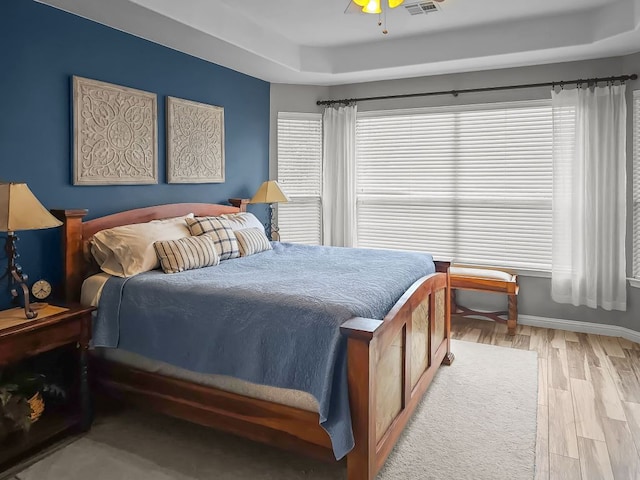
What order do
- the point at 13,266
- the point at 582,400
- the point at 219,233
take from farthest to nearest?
the point at 219,233
the point at 582,400
the point at 13,266

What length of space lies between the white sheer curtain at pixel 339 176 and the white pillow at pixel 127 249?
2.62m

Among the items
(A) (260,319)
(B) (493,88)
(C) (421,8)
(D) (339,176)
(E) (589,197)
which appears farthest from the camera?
(D) (339,176)

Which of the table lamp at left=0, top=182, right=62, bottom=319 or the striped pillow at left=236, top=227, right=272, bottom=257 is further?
the striped pillow at left=236, top=227, right=272, bottom=257

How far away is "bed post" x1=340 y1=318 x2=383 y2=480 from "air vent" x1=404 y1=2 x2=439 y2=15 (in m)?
2.72

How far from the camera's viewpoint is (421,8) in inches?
148

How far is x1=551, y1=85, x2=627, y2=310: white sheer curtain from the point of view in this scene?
426 cm

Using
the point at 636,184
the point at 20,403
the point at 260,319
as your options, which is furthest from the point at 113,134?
the point at 636,184

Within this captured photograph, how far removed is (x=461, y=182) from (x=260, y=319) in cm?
342

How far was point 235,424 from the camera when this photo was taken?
2443mm

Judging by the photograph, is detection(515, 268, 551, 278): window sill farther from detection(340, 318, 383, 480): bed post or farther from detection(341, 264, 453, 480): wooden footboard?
detection(340, 318, 383, 480): bed post

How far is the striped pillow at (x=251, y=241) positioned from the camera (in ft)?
12.5

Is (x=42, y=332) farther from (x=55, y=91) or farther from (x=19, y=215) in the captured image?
(x=55, y=91)

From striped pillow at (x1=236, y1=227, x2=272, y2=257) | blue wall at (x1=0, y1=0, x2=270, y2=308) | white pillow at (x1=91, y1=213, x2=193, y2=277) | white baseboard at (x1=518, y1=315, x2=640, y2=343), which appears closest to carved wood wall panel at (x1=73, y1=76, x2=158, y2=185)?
blue wall at (x1=0, y1=0, x2=270, y2=308)

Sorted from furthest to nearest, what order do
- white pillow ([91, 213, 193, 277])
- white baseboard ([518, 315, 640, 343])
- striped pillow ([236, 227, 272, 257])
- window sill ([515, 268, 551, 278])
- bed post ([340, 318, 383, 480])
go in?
1. window sill ([515, 268, 551, 278])
2. white baseboard ([518, 315, 640, 343])
3. striped pillow ([236, 227, 272, 257])
4. white pillow ([91, 213, 193, 277])
5. bed post ([340, 318, 383, 480])
